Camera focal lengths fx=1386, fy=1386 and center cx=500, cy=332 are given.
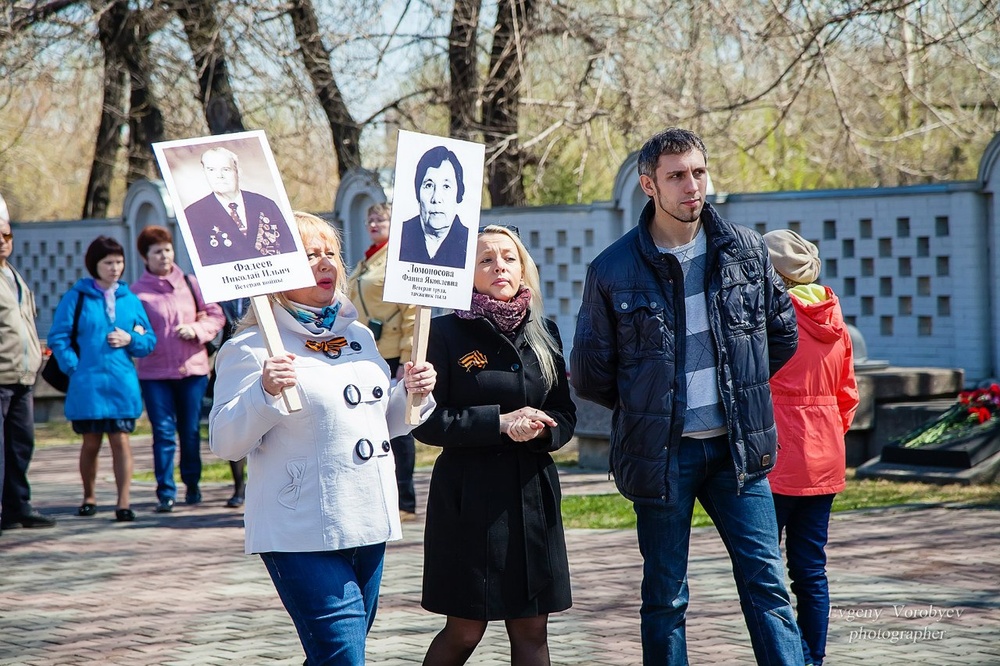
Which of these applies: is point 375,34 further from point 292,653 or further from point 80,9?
point 292,653

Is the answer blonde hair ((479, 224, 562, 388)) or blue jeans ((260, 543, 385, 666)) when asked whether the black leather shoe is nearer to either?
blonde hair ((479, 224, 562, 388))

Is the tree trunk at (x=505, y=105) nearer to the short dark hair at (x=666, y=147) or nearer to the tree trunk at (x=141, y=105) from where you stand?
the tree trunk at (x=141, y=105)

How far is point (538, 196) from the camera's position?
18641mm

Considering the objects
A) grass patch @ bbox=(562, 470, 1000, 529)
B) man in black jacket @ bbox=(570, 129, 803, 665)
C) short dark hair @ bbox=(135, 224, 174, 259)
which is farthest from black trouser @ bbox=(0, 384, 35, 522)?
man in black jacket @ bbox=(570, 129, 803, 665)

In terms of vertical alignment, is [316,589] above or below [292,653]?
above

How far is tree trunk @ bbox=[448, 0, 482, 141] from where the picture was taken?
597 inches

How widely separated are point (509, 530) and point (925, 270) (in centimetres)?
777

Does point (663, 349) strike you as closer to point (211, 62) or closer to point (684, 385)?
point (684, 385)

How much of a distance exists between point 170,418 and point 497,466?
571 centimetres

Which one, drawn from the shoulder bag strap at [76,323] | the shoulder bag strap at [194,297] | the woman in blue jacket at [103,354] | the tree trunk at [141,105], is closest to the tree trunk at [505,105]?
the tree trunk at [141,105]

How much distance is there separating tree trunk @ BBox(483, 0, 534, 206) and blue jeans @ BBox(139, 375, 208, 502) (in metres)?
6.23

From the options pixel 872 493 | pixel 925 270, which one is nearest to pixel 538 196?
pixel 925 270

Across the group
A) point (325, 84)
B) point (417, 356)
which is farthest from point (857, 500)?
point (325, 84)

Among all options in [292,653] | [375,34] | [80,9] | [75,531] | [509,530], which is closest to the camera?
[509,530]
